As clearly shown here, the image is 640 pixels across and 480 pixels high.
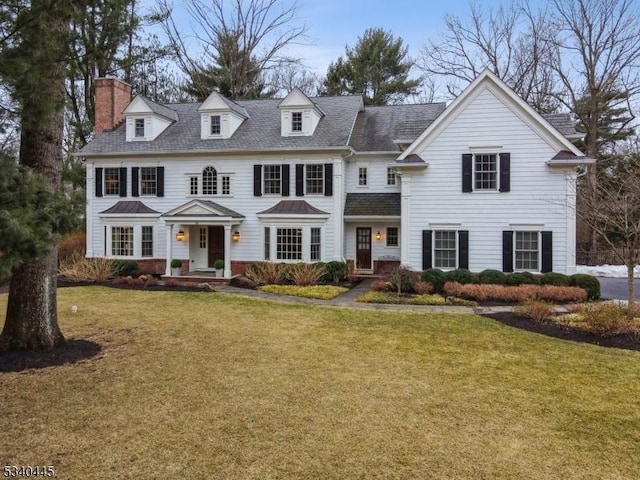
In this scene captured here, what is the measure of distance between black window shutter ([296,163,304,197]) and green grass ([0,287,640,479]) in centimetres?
1031

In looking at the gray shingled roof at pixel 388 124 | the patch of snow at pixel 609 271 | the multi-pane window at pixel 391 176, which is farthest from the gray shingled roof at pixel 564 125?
the patch of snow at pixel 609 271

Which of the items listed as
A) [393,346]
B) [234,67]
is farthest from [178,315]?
[234,67]

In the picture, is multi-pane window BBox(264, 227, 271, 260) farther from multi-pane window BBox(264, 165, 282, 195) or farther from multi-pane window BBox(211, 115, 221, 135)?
multi-pane window BBox(211, 115, 221, 135)

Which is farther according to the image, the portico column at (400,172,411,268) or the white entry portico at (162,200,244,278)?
the white entry portico at (162,200,244,278)

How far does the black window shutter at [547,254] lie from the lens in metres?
15.4

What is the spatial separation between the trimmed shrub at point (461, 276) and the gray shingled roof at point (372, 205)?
13.2 ft

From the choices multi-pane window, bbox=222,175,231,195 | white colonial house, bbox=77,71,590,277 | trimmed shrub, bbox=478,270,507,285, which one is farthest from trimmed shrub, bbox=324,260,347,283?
multi-pane window, bbox=222,175,231,195

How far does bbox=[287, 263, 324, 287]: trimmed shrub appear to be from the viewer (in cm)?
1653

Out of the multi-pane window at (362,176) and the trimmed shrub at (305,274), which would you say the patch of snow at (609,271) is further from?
the trimmed shrub at (305,274)

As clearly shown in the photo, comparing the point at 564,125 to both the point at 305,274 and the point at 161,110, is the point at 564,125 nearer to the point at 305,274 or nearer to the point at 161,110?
the point at 305,274

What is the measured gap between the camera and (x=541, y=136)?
15539mm

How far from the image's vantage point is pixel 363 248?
2030cm

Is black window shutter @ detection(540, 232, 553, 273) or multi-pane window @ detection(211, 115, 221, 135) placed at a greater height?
multi-pane window @ detection(211, 115, 221, 135)

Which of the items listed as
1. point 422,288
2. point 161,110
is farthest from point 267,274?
point 161,110
